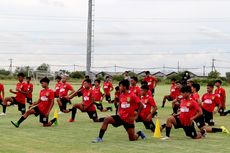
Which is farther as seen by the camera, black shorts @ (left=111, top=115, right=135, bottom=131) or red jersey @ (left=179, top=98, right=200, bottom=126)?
red jersey @ (left=179, top=98, right=200, bottom=126)

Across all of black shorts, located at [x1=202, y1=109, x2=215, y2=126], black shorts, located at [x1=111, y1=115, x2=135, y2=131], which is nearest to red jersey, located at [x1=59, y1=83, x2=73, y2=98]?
black shorts, located at [x1=202, y1=109, x2=215, y2=126]

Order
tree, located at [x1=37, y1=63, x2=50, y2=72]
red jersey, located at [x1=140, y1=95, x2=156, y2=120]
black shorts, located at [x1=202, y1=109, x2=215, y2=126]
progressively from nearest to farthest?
red jersey, located at [x1=140, y1=95, x2=156, y2=120], black shorts, located at [x1=202, y1=109, x2=215, y2=126], tree, located at [x1=37, y1=63, x2=50, y2=72]

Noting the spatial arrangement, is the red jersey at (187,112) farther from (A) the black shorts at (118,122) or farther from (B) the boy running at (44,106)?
(B) the boy running at (44,106)

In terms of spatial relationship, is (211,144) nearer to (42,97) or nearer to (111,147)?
(111,147)

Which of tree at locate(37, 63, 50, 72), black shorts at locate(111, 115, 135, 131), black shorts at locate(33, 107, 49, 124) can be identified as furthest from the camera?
tree at locate(37, 63, 50, 72)

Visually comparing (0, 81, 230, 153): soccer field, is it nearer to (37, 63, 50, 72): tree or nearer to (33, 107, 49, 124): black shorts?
(33, 107, 49, 124): black shorts

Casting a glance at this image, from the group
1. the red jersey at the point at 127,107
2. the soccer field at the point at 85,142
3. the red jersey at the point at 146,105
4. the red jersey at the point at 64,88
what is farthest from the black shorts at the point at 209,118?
the red jersey at the point at 64,88

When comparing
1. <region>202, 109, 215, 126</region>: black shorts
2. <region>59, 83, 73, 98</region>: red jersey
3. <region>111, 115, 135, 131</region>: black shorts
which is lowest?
<region>202, 109, 215, 126</region>: black shorts

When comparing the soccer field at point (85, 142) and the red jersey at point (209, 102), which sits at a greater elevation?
the red jersey at point (209, 102)

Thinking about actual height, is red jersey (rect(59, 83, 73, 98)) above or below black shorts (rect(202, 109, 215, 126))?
above

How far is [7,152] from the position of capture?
11.0 meters

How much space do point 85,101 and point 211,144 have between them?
6.70 metres

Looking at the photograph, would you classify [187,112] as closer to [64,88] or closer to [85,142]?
[85,142]

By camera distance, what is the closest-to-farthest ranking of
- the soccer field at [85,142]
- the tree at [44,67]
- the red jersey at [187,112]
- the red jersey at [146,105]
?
the soccer field at [85,142] → the red jersey at [187,112] → the red jersey at [146,105] → the tree at [44,67]
